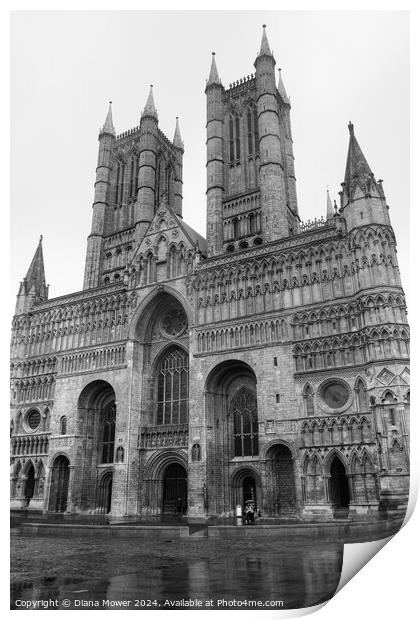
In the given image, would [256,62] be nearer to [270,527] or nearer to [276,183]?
[276,183]

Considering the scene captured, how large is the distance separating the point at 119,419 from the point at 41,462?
852 cm

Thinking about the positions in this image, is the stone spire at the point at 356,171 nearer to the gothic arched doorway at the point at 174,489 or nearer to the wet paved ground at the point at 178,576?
the wet paved ground at the point at 178,576

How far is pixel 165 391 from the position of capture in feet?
117

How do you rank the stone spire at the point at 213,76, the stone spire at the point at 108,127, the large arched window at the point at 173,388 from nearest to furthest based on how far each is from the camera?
the large arched window at the point at 173,388
the stone spire at the point at 213,76
the stone spire at the point at 108,127

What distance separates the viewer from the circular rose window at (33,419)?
1551 inches

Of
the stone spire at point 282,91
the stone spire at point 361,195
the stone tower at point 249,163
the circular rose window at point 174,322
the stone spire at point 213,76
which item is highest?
the stone spire at point 282,91

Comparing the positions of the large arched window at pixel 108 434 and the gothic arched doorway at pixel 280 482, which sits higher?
the large arched window at pixel 108 434

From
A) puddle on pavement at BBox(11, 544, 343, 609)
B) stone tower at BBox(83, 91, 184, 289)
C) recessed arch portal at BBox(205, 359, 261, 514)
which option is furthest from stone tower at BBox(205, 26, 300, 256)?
puddle on pavement at BBox(11, 544, 343, 609)

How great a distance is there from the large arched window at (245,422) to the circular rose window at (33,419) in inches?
678

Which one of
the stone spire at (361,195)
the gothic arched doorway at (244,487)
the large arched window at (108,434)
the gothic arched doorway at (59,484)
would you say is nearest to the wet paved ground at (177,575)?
the gothic arched doorway at (244,487)

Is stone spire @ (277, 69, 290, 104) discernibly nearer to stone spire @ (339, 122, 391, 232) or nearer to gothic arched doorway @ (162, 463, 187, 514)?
stone spire @ (339, 122, 391, 232)

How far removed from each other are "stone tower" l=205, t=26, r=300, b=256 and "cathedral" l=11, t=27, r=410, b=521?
258 mm

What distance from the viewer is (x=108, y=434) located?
3769 centimetres

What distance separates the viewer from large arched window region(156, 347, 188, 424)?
34406 millimetres
